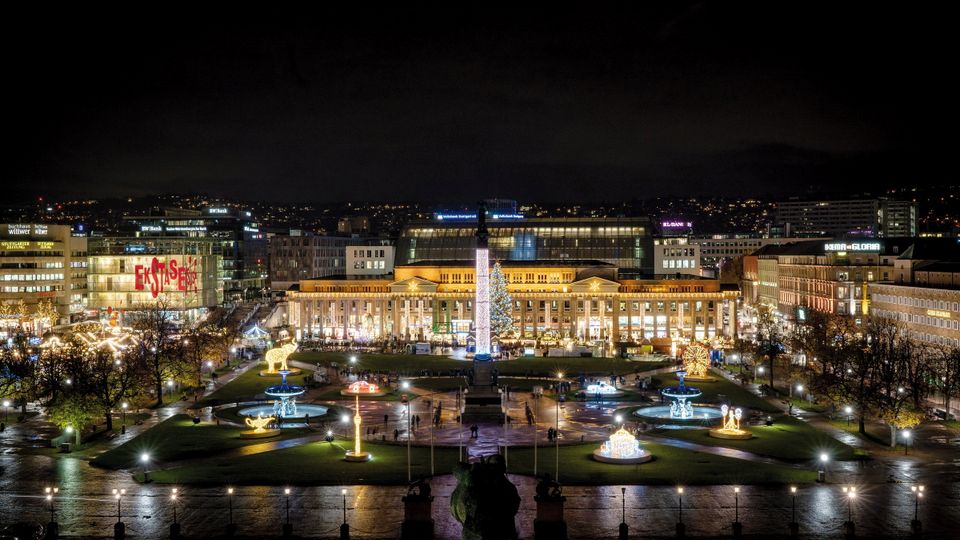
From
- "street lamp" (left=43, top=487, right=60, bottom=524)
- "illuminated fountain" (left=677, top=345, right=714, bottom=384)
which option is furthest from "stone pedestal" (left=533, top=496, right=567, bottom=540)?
"illuminated fountain" (left=677, top=345, right=714, bottom=384)

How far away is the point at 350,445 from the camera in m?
72.6

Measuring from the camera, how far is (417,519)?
152 ft

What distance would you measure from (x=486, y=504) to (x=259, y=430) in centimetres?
5174

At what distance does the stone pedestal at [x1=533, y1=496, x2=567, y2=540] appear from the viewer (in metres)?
45.9

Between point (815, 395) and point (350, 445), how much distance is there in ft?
139

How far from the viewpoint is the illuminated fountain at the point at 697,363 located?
11250 centimetres

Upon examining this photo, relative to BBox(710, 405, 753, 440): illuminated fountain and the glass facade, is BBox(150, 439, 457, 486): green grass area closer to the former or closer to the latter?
BBox(710, 405, 753, 440): illuminated fountain

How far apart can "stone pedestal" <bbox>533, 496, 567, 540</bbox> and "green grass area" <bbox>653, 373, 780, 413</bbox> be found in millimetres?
48829

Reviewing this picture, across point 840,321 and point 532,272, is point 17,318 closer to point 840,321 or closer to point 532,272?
point 532,272

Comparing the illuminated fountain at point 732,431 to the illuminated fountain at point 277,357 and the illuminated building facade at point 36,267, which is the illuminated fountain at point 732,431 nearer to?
the illuminated fountain at point 277,357

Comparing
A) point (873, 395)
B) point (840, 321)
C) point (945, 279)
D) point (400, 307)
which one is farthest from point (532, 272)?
point (873, 395)

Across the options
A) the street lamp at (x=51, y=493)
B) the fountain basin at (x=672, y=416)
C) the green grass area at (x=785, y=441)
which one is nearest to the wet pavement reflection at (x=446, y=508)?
the street lamp at (x=51, y=493)

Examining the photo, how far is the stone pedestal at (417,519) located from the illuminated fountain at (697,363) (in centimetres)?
7092

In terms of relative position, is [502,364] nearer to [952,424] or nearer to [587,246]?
[952,424]
